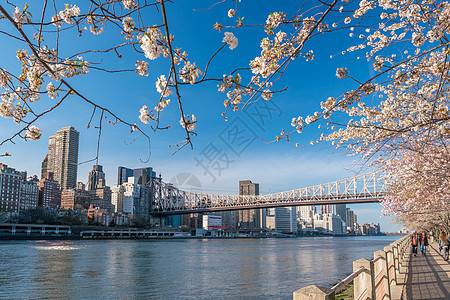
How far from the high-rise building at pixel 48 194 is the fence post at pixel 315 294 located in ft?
519

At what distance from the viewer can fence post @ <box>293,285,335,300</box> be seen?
2957 millimetres

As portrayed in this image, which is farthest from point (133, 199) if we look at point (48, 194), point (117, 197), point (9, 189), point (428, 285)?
point (428, 285)

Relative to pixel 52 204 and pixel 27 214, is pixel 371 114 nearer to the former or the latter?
pixel 27 214

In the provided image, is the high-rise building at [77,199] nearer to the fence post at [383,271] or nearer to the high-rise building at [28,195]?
the high-rise building at [28,195]

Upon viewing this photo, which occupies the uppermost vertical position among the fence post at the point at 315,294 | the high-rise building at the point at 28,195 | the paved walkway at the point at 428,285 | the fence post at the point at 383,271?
the high-rise building at the point at 28,195

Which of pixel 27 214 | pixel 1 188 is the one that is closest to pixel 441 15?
pixel 27 214

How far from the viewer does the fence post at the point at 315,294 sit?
2957 millimetres

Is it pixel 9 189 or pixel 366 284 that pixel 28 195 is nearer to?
pixel 9 189

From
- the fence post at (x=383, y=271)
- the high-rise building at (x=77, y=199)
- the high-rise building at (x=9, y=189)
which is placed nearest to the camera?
the fence post at (x=383, y=271)

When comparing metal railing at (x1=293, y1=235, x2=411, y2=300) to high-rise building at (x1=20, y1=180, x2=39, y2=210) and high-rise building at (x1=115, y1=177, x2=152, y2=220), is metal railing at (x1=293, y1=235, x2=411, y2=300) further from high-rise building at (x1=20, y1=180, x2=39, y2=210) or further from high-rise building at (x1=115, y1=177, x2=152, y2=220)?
high-rise building at (x1=115, y1=177, x2=152, y2=220)

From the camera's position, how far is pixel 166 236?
11662 cm

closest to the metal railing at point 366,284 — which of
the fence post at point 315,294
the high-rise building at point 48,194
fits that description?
the fence post at point 315,294

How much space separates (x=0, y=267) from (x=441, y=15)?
3028cm

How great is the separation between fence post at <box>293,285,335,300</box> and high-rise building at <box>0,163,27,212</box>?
12414 centimetres
